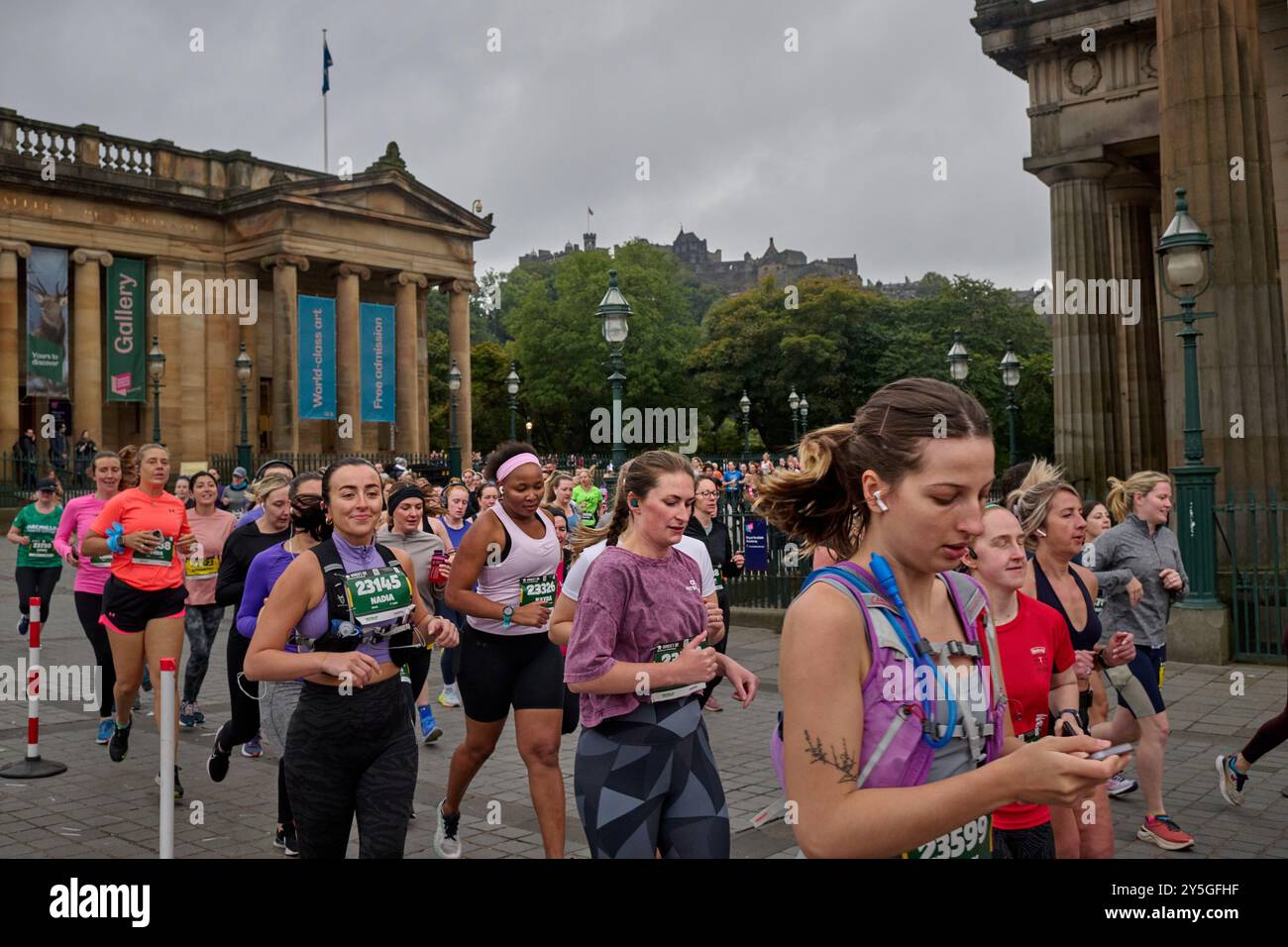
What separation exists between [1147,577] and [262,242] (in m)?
41.6

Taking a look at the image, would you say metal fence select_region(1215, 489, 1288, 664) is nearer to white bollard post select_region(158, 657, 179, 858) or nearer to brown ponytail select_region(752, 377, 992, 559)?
white bollard post select_region(158, 657, 179, 858)

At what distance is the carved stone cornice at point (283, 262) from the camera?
4325cm

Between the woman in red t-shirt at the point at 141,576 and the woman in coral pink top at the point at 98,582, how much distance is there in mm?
569

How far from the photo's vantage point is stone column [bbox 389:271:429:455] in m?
49.3

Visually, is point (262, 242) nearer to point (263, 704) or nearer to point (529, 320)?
point (529, 320)

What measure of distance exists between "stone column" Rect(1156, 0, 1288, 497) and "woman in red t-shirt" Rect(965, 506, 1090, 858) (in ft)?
41.3

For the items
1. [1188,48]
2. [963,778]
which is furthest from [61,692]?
[1188,48]

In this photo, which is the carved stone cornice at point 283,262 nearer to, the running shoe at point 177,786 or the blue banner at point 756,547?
the blue banner at point 756,547

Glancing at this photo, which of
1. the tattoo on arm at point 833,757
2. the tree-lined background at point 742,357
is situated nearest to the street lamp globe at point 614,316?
the tattoo on arm at point 833,757

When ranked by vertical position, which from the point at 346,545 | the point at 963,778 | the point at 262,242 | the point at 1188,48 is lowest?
the point at 963,778

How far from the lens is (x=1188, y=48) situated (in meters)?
15.6

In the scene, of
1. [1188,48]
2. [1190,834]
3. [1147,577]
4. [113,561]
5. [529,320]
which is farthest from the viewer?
[529,320]

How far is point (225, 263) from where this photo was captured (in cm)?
4469

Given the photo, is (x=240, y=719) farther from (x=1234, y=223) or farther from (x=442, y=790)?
(x=1234, y=223)
